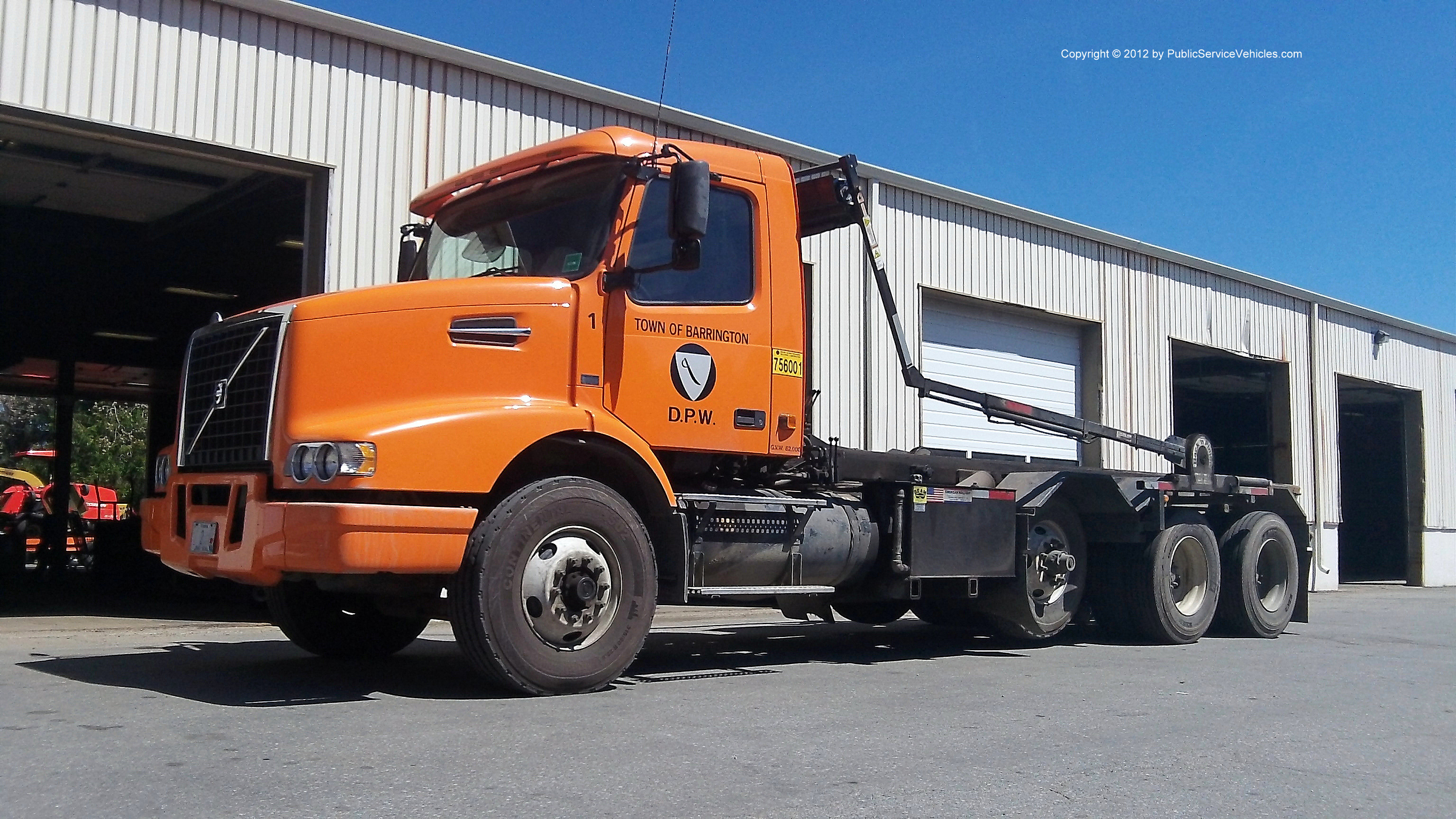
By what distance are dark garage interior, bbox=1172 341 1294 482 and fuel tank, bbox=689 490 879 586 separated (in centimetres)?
1426

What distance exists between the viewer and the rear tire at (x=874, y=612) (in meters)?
10.5

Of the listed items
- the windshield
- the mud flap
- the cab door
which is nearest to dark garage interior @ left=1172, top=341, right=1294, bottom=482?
the mud flap

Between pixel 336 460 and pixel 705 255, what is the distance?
2.71 metres

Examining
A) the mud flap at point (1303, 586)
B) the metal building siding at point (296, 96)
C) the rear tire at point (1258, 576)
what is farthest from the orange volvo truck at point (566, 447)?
the mud flap at point (1303, 586)

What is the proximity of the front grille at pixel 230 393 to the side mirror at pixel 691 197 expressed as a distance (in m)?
2.19

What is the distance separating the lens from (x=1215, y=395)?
2953 centimetres

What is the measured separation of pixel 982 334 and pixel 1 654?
42.0 ft

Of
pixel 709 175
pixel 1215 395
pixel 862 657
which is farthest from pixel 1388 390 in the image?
pixel 709 175

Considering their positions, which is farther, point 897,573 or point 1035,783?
point 897,573

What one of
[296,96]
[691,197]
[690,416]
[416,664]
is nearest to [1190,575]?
[690,416]

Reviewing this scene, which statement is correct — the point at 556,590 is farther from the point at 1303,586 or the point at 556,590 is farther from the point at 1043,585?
the point at 1303,586

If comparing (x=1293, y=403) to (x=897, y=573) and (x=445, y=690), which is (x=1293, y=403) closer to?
(x=897, y=573)

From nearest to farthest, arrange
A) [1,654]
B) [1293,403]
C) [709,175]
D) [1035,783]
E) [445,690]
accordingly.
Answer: [1035,783] < [445,690] < [709,175] < [1,654] < [1293,403]

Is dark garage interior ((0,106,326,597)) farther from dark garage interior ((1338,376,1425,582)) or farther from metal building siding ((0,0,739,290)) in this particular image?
dark garage interior ((1338,376,1425,582))
